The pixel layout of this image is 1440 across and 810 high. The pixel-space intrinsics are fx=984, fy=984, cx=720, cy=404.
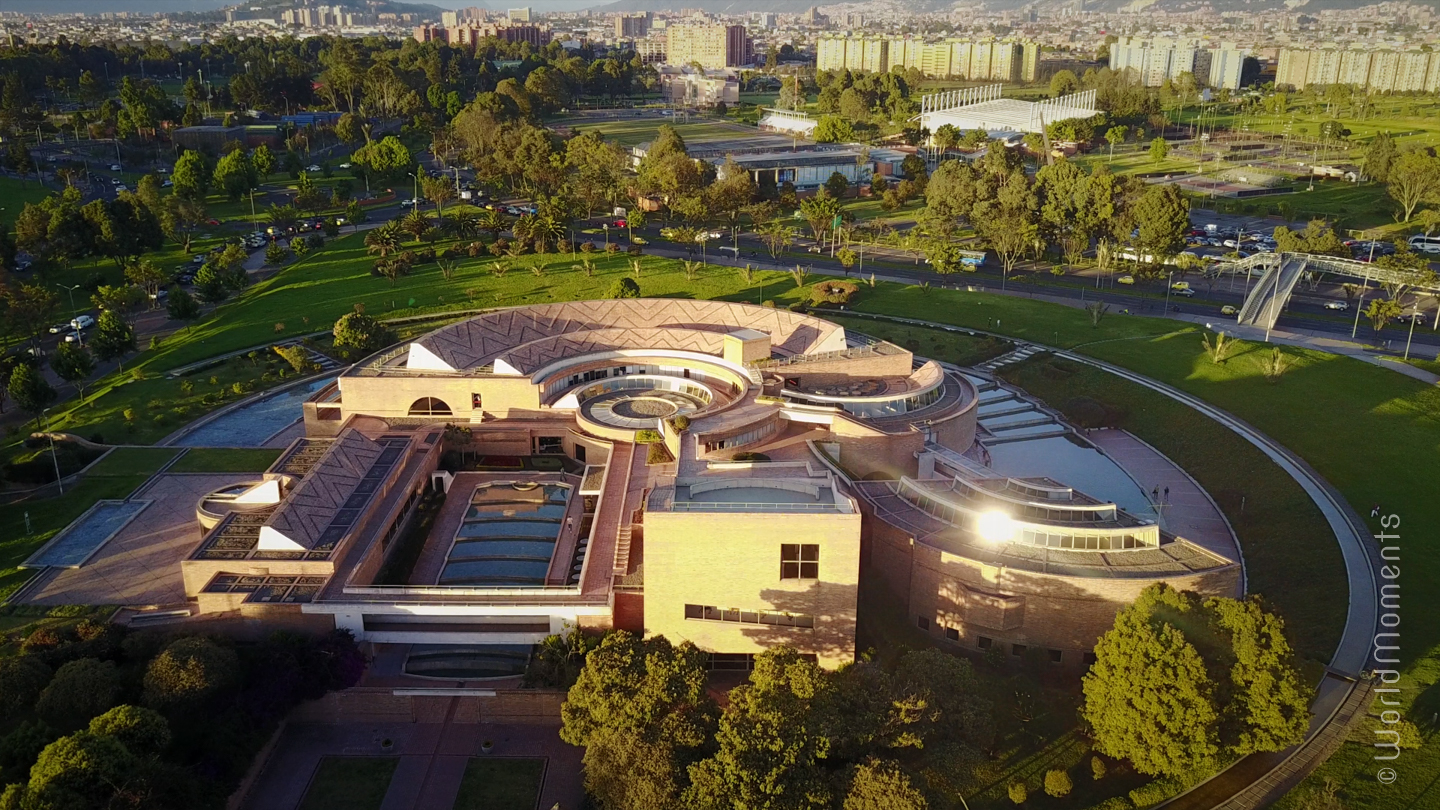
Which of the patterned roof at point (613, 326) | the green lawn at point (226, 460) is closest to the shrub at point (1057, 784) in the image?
the patterned roof at point (613, 326)

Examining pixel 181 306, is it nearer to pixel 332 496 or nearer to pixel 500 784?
pixel 332 496

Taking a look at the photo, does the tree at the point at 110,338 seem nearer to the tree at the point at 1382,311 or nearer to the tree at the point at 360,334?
the tree at the point at 360,334

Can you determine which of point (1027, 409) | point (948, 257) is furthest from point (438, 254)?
point (1027, 409)

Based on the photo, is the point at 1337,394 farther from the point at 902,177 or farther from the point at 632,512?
the point at 902,177

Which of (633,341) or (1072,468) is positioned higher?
(633,341)

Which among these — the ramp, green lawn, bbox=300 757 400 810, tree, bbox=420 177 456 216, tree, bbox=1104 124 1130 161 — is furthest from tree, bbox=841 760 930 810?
tree, bbox=1104 124 1130 161

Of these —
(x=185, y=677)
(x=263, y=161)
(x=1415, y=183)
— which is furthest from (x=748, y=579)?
(x=263, y=161)

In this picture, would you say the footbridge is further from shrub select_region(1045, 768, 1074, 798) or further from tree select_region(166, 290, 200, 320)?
tree select_region(166, 290, 200, 320)
